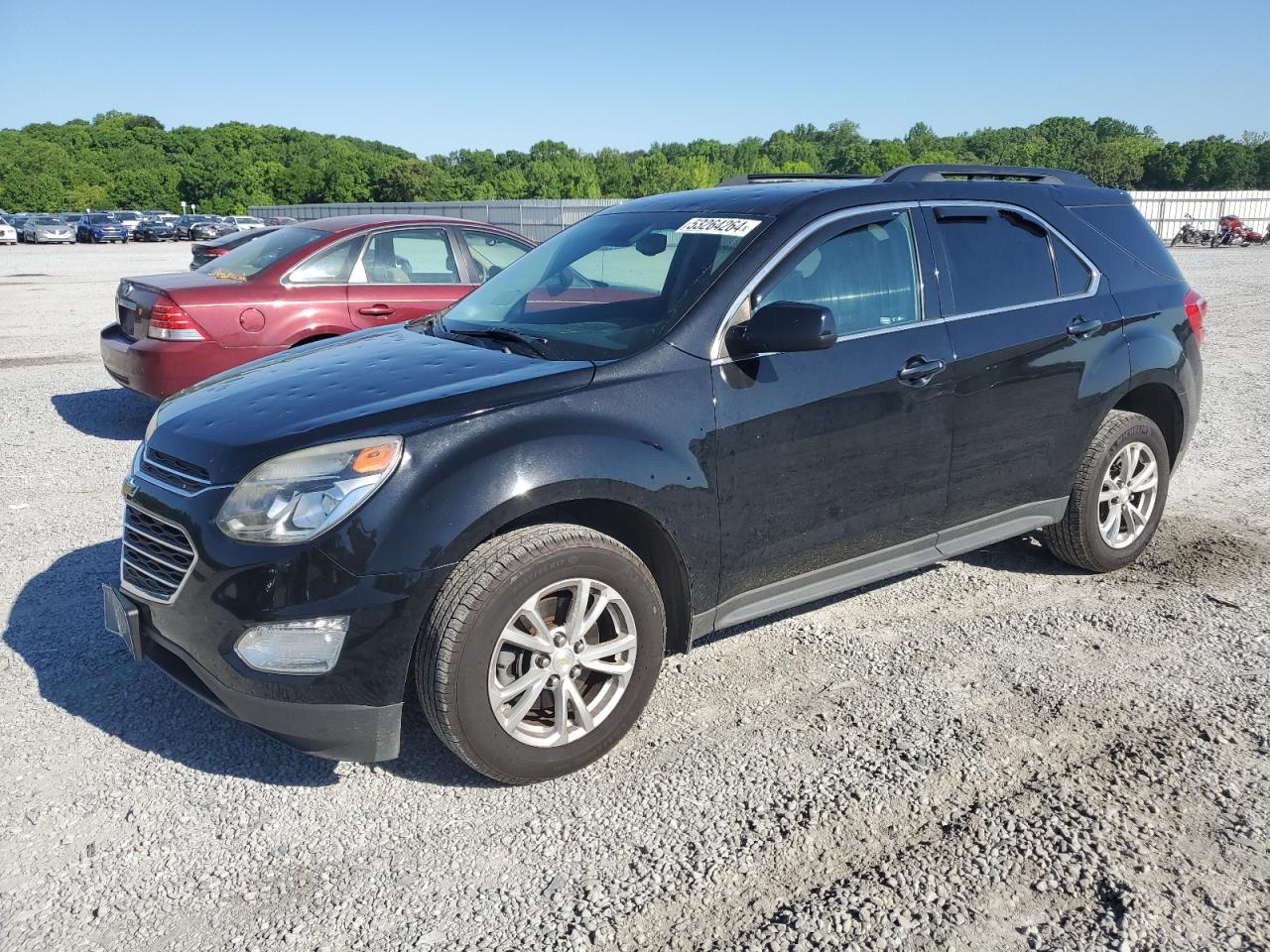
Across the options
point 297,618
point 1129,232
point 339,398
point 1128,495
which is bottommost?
point 1128,495

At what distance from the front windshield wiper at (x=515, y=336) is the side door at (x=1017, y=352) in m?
1.68

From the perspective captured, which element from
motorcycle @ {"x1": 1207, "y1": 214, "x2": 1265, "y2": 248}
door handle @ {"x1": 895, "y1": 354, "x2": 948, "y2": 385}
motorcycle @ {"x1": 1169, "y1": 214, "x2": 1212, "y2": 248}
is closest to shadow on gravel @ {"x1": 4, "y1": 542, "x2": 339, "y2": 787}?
door handle @ {"x1": 895, "y1": 354, "x2": 948, "y2": 385}

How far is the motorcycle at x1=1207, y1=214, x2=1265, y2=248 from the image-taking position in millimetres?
45062

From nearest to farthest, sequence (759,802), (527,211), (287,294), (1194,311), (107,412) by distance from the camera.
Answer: (759,802), (1194,311), (287,294), (107,412), (527,211)

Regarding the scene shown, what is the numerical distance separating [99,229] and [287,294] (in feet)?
171

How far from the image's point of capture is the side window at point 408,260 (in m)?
8.21

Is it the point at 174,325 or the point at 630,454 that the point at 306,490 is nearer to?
the point at 630,454

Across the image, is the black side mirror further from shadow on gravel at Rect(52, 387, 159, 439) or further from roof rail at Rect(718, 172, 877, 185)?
shadow on gravel at Rect(52, 387, 159, 439)

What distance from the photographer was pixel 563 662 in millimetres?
3238

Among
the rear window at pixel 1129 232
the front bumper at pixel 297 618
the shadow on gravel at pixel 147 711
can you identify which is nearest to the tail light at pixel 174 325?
the shadow on gravel at pixel 147 711

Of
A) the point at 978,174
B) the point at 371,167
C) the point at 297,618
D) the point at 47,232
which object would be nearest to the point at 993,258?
the point at 978,174

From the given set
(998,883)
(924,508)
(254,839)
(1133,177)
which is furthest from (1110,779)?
(1133,177)

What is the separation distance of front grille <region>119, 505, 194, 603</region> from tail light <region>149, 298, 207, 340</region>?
455 cm

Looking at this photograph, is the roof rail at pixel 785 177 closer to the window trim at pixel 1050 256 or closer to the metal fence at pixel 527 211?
the window trim at pixel 1050 256
